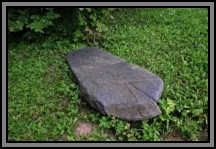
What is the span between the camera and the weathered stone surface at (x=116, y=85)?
3.81m

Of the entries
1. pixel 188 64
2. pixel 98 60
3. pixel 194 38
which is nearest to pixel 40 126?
pixel 98 60

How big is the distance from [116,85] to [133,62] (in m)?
0.93

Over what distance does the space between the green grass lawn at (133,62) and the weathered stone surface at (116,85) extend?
13 cm

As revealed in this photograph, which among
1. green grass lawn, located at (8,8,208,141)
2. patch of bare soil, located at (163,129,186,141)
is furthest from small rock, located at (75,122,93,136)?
patch of bare soil, located at (163,129,186,141)

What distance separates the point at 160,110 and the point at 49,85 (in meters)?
1.51

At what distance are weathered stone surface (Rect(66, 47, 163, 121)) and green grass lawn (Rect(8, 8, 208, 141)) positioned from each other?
5.0 inches

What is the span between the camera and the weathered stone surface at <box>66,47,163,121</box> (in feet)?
12.5

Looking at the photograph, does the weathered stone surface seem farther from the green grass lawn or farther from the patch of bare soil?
the patch of bare soil

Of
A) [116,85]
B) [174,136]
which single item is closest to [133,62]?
[116,85]

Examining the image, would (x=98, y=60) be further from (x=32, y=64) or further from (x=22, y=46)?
(x=22, y=46)

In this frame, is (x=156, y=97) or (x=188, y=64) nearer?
(x=156, y=97)

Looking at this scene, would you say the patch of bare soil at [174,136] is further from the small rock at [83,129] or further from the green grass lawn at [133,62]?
the small rock at [83,129]

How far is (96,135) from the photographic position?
12.3 ft

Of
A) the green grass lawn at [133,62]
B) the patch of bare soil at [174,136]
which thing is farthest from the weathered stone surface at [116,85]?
the patch of bare soil at [174,136]
